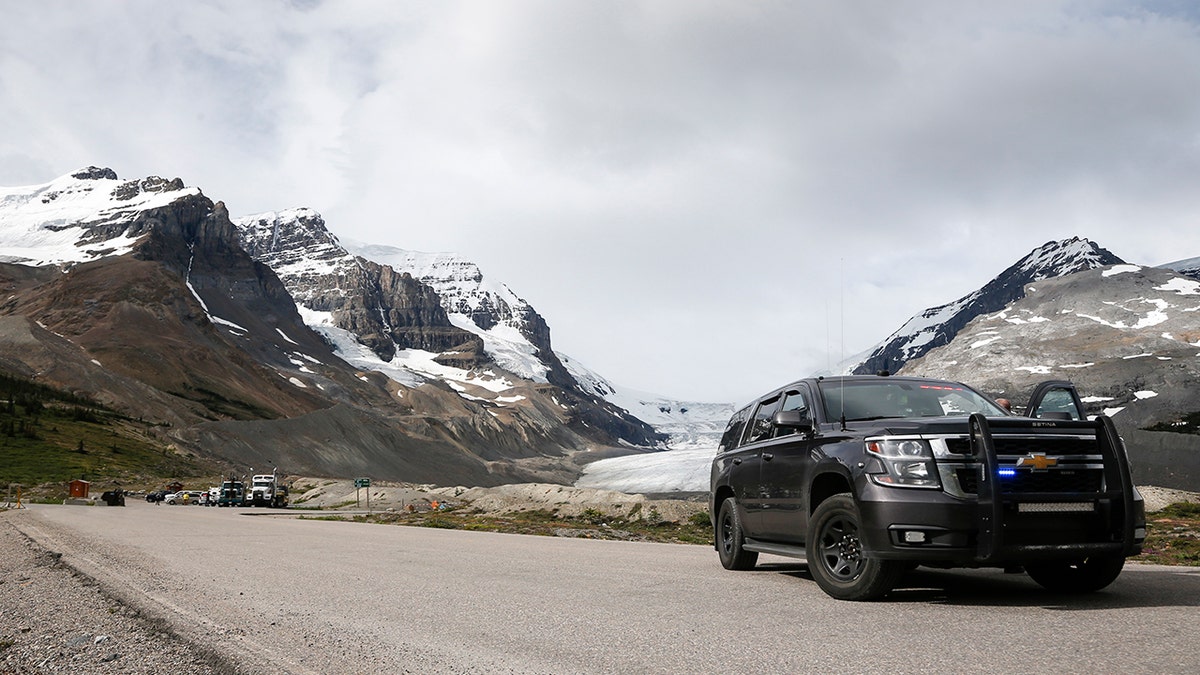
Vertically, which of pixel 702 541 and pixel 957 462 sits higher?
pixel 957 462

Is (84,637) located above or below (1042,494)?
below

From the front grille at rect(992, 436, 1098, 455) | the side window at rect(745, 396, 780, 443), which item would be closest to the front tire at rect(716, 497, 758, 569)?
the side window at rect(745, 396, 780, 443)

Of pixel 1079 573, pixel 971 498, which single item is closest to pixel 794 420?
pixel 971 498

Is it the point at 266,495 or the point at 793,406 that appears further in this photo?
the point at 266,495

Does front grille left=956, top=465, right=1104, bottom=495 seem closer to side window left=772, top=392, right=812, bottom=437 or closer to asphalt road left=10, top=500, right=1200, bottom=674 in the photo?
asphalt road left=10, top=500, right=1200, bottom=674

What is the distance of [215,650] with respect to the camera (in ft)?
19.8

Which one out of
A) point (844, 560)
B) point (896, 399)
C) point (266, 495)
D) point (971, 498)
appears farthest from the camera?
point (266, 495)

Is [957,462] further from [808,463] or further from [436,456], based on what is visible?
[436,456]

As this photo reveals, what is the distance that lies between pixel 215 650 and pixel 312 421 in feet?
456

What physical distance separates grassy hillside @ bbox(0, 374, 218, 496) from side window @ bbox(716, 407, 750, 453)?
7488 centimetres

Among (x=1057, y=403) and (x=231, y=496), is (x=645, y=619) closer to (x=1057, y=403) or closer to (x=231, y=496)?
(x=1057, y=403)

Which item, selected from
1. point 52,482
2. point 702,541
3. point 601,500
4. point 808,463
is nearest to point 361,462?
point 52,482

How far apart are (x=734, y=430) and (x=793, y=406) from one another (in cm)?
215

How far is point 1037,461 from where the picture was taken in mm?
7520
